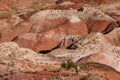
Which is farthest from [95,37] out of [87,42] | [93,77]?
[93,77]

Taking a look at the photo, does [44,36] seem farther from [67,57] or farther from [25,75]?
[25,75]

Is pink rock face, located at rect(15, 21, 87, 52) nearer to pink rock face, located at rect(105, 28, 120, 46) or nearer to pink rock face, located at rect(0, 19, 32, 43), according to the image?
pink rock face, located at rect(0, 19, 32, 43)

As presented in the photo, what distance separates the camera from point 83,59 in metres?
53.0

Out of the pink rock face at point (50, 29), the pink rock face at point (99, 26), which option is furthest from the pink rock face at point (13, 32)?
the pink rock face at point (99, 26)

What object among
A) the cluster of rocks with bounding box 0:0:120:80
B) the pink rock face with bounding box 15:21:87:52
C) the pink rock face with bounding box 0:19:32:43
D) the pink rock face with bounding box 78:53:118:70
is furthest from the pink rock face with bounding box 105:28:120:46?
the pink rock face with bounding box 0:19:32:43

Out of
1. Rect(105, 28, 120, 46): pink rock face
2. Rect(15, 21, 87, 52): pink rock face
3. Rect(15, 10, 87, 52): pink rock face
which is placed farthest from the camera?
Rect(15, 10, 87, 52): pink rock face

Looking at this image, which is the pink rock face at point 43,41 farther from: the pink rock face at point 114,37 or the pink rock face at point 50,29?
the pink rock face at point 114,37

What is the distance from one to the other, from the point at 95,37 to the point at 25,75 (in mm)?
29636

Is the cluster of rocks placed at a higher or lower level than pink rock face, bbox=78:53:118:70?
lower

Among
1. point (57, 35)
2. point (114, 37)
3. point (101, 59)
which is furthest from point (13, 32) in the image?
point (101, 59)

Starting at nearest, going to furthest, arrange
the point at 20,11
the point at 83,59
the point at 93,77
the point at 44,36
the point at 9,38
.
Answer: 1. the point at 93,77
2. the point at 83,59
3. the point at 44,36
4. the point at 9,38
5. the point at 20,11

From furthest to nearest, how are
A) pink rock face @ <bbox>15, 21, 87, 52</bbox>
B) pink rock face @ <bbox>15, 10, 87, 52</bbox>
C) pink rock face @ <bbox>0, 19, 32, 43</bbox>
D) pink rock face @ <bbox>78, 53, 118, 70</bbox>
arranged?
1. pink rock face @ <bbox>0, 19, 32, 43</bbox>
2. pink rock face @ <bbox>15, 10, 87, 52</bbox>
3. pink rock face @ <bbox>15, 21, 87, 52</bbox>
4. pink rock face @ <bbox>78, 53, 118, 70</bbox>

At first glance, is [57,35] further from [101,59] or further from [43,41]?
[101,59]

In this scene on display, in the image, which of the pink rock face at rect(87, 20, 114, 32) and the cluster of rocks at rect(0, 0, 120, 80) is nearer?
the cluster of rocks at rect(0, 0, 120, 80)
